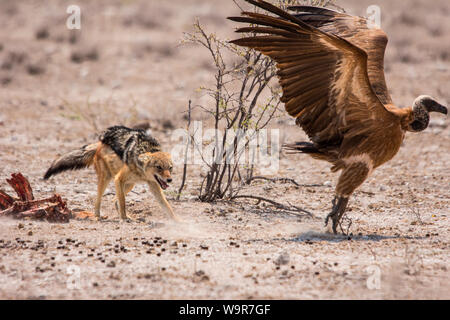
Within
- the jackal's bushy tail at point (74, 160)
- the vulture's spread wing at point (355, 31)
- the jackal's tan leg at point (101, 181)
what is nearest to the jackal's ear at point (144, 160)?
the jackal's tan leg at point (101, 181)

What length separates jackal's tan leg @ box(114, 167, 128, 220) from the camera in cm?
763

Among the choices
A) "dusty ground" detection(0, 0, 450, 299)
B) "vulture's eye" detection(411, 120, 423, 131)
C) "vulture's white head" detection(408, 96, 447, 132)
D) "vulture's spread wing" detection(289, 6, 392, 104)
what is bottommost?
"dusty ground" detection(0, 0, 450, 299)

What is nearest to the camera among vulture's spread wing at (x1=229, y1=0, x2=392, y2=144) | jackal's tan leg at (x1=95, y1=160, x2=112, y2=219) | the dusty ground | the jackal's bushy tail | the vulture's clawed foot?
the dusty ground

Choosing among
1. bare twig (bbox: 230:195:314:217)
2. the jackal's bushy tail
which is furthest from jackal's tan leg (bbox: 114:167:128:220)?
bare twig (bbox: 230:195:314:217)

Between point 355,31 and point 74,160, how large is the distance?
156 inches

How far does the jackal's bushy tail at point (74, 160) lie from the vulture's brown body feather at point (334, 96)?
297 centimetres

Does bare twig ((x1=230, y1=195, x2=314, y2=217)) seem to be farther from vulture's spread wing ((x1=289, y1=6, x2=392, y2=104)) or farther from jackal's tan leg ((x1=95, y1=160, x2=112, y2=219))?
vulture's spread wing ((x1=289, y1=6, x2=392, y2=104))

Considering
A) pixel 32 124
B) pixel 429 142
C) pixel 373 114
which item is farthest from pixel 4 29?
pixel 373 114

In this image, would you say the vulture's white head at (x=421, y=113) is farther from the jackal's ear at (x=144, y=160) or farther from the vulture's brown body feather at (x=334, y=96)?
the jackal's ear at (x=144, y=160)

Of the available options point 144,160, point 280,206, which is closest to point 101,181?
point 144,160

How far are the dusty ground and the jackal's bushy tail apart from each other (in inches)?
20.6

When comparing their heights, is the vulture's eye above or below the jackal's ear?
above

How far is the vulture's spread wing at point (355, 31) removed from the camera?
714 centimetres

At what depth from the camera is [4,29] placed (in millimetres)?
21844
